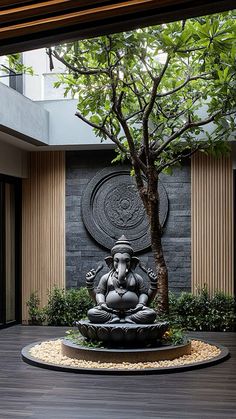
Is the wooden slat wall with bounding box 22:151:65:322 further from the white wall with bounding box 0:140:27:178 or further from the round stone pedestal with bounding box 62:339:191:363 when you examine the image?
the round stone pedestal with bounding box 62:339:191:363

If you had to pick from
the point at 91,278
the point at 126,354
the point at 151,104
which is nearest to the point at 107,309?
the point at 91,278

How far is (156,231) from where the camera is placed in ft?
22.2

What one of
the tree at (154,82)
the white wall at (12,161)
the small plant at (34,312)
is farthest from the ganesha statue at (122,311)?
the white wall at (12,161)

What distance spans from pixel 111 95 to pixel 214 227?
10.7 ft

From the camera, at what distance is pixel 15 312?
925 cm

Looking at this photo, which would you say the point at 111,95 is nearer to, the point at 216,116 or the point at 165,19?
the point at 216,116

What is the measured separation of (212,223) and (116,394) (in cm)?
446

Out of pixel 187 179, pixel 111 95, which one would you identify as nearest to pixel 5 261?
pixel 187 179

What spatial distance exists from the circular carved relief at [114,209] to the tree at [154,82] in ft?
5.43

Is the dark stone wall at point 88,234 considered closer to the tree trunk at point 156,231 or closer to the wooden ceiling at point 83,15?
the tree trunk at point 156,231

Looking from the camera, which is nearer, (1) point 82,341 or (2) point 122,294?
(1) point 82,341

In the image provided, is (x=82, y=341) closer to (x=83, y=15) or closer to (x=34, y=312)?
(x=34, y=312)

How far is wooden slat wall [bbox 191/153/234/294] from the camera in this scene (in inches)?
343

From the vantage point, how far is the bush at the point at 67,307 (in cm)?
866
